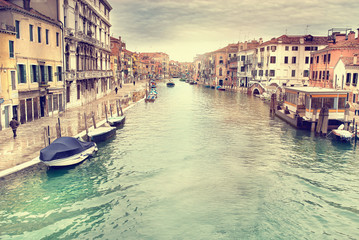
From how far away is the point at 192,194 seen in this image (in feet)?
48.8

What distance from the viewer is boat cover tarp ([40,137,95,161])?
1628cm

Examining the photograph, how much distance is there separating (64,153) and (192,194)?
7.57m

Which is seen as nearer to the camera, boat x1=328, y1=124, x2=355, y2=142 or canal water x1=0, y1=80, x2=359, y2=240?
canal water x1=0, y1=80, x2=359, y2=240

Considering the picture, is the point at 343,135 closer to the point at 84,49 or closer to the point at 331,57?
the point at 331,57

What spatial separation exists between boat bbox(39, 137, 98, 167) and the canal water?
21.4 inches

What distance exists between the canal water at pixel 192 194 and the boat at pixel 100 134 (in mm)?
669

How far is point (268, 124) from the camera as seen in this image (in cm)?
3331

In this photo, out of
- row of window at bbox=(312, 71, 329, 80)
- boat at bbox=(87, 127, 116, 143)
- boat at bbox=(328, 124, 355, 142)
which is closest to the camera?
boat at bbox=(87, 127, 116, 143)

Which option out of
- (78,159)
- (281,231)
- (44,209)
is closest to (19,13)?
(78,159)

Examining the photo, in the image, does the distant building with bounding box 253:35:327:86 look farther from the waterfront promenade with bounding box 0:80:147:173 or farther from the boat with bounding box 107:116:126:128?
the waterfront promenade with bounding box 0:80:147:173

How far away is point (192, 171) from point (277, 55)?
173ft

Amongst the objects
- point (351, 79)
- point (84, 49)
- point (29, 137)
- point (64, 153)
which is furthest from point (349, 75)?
A: point (29, 137)

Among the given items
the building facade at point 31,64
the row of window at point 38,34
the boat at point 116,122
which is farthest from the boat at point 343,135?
the row of window at point 38,34

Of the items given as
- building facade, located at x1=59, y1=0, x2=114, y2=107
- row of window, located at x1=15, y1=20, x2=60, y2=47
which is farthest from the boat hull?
building facade, located at x1=59, y1=0, x2=114, y2=107
